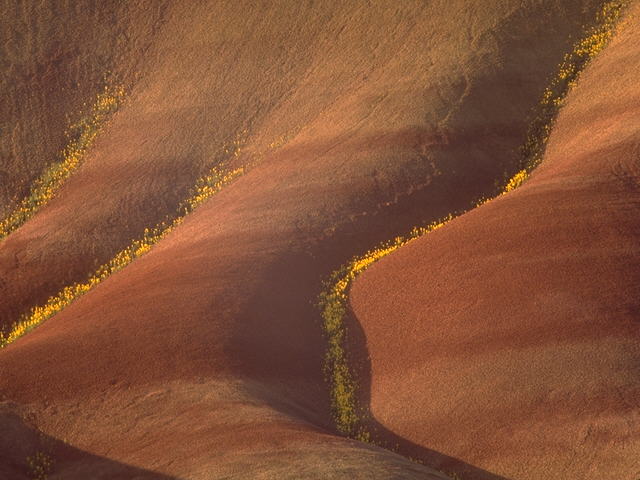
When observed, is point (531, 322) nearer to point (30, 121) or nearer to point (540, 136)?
point (540, 136)

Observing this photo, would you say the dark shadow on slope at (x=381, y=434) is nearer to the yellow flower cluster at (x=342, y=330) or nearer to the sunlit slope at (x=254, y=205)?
the yellow flower cluster at (x=342, y=330)

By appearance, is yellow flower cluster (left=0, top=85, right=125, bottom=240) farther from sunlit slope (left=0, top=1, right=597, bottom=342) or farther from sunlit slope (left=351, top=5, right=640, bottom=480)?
sunlit slope (left=351, top=5, right=640, bottom=480)

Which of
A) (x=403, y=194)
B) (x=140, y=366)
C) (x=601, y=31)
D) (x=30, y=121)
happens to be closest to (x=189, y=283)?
(x=140, y=366)

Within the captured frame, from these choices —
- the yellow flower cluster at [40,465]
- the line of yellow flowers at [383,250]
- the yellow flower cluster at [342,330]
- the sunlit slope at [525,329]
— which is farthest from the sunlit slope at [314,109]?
the yellow flower cluster at [40,465]

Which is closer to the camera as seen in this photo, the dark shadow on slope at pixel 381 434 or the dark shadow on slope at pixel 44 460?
the dark shadow on slope at pixel 44 460

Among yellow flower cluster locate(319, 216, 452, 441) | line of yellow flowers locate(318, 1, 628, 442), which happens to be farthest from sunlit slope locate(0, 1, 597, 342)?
yellow flower cluster locate(319, 216, 452, 441)
